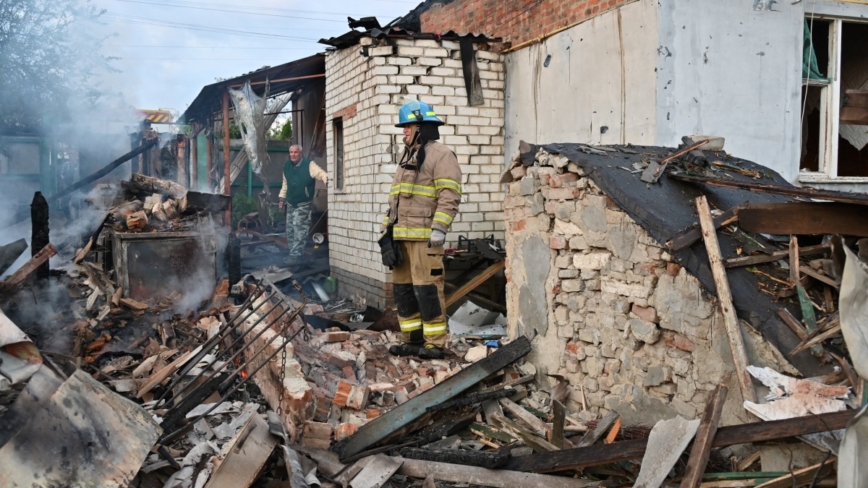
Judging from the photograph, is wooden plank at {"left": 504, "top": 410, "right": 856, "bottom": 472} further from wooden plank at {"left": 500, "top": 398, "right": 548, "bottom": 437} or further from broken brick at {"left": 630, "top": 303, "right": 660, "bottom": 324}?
broken brick at {"left": 630, "top": 303, "right": 660, "bottom": 324}

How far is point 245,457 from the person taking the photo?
3672mm

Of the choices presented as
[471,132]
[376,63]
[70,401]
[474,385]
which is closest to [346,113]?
[376,63]

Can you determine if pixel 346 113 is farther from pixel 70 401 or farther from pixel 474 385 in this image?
pixel 70 401

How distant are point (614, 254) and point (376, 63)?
4.99 metres

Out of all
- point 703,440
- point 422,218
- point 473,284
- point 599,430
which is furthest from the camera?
point 473,284

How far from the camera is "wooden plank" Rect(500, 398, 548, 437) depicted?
4168 millimetres

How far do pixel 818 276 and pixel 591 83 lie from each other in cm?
428

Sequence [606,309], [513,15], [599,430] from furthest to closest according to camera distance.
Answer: [513,15], [606,309], [599,430]

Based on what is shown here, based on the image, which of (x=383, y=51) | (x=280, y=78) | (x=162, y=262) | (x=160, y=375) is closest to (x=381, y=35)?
(x=383, y=51)

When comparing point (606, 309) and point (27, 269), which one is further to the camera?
point (27, 269)

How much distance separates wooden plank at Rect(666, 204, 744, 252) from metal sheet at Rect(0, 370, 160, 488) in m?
2.82

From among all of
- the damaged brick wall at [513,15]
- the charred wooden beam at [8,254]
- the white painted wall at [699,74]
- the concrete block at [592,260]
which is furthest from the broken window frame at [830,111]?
the charred wooden beam at [8,254]

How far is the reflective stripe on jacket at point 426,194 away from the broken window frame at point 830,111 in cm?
371

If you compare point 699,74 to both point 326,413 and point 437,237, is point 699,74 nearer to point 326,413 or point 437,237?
point 437,237
